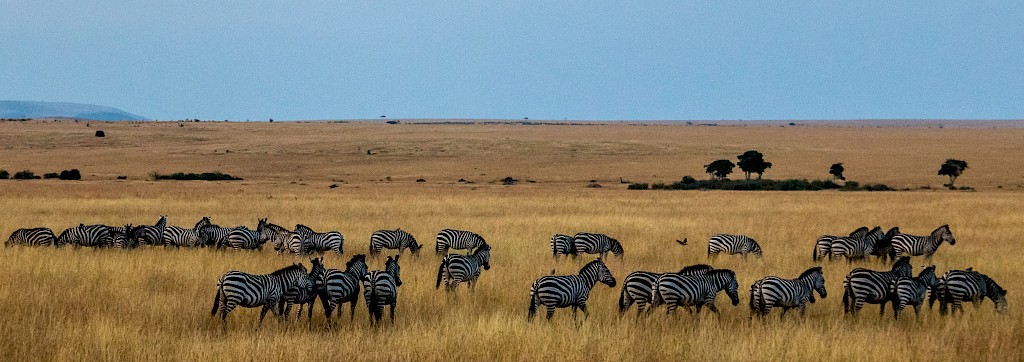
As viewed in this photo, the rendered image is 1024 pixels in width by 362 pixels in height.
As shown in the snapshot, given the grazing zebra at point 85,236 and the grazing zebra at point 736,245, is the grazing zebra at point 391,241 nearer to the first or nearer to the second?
the grazing zebra at point 85,236

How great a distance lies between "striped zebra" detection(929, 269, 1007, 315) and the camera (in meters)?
13.6

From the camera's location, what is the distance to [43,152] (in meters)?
95.6

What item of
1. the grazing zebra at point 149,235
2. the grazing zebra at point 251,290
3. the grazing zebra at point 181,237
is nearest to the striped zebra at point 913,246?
the grazing zebra at point 251,290

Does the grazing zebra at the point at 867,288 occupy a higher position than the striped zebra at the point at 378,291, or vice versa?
the grazing zebra at the point at 867,288

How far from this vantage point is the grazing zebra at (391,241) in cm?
2045

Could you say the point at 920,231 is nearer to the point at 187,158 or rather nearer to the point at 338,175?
the point at 338,175

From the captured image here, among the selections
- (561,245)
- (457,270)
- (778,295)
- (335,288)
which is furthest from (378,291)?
(561,245)

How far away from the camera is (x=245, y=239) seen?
68.9 ft

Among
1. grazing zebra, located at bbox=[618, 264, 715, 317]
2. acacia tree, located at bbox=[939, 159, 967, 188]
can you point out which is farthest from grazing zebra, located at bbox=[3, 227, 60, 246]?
acacia tree, located at bbox=[939, 159, 967, 188]

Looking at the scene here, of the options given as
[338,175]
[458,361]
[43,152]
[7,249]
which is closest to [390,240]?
[7,249]

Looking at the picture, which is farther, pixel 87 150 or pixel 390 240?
pixel 87 150

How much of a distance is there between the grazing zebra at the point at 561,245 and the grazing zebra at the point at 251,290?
29.6 feet

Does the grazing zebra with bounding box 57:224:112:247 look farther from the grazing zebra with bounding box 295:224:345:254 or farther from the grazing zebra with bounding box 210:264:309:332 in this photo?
the grazing zebra with bounding box 210:264:309:332

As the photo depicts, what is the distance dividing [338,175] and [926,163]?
51955 mm
